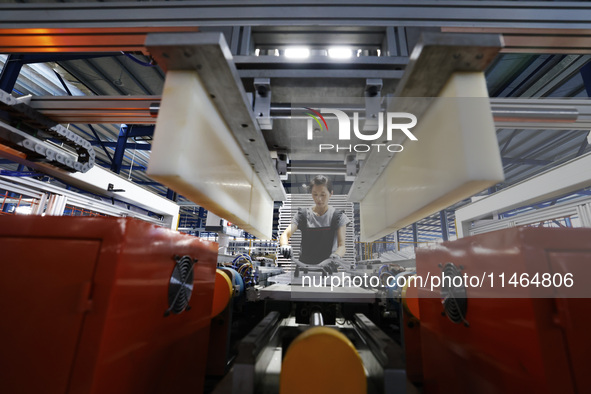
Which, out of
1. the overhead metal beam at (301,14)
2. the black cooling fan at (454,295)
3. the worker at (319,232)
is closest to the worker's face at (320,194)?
the worker at (319,232)

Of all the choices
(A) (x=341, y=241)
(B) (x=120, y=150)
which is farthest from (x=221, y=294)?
(B) (x=120, y=150)

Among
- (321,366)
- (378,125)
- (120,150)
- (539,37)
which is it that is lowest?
(321,366)

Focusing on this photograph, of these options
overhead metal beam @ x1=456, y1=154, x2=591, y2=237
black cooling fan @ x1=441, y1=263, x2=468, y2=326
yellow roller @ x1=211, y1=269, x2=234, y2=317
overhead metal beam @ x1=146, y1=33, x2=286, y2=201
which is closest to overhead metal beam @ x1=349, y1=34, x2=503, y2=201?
overhead metal beam @ x1=146, y1=33, x2=286, y2=201

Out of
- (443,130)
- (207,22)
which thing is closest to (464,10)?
(443,130)

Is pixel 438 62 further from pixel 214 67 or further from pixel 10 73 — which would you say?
pixel 10 73

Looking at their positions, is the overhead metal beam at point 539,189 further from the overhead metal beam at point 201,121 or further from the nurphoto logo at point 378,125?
the overhead metal beam at point 201,121

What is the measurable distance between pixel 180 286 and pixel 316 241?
1150 millimetres

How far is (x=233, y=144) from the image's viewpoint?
1.26m

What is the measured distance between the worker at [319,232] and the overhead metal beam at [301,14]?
1103 millimetres

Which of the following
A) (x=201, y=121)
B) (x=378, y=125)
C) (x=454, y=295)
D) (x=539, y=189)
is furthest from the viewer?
(x=539, y=189)

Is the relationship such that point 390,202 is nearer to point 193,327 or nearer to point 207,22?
point 207,22

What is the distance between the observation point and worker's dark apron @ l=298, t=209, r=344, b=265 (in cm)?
216

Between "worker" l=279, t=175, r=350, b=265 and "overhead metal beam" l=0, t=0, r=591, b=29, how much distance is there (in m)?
1.10

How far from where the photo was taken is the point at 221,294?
7.76ft
